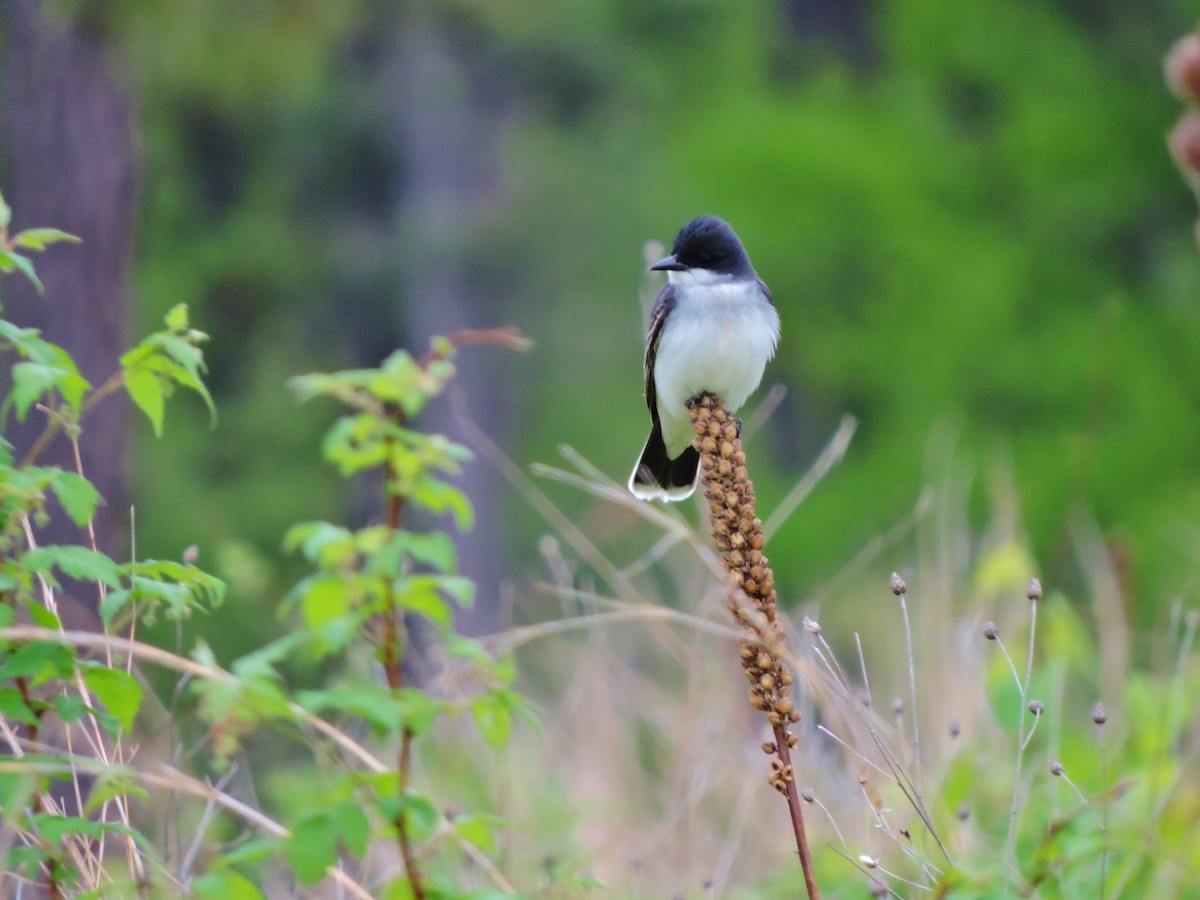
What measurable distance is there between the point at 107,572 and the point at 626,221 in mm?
14174

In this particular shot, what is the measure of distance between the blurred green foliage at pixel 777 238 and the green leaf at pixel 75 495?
9.82 m

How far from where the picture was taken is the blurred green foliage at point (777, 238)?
13.5 meters

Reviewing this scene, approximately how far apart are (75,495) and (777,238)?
1281 centimetres

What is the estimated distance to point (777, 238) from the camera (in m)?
14.4

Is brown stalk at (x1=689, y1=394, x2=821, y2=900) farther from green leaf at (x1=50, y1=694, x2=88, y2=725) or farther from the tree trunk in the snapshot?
the tree trunk

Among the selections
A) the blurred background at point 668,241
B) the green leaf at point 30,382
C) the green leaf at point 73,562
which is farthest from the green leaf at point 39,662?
the blurred background at point 668,241

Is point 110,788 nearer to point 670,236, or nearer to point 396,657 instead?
point 396,657

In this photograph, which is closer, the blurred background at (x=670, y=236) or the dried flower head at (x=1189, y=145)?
the dried flower head at (x=1189, y=145)

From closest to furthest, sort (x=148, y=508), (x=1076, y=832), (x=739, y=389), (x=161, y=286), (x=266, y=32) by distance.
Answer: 1. (x=1076, y=832)
2. (x=739, y=389)
3. (x=266, y=32)
4. (x=148, y=508)
5. (x=161, y=286)

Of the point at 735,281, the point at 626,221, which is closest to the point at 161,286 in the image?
the point at 626,221

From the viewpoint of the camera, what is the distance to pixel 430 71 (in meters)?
15.8

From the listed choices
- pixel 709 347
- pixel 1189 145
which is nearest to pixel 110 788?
pixel 1189 145

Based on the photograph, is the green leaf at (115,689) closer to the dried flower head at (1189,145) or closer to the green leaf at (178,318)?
the green leaf at (178,318)

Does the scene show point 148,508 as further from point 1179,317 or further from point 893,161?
point 1179,317
